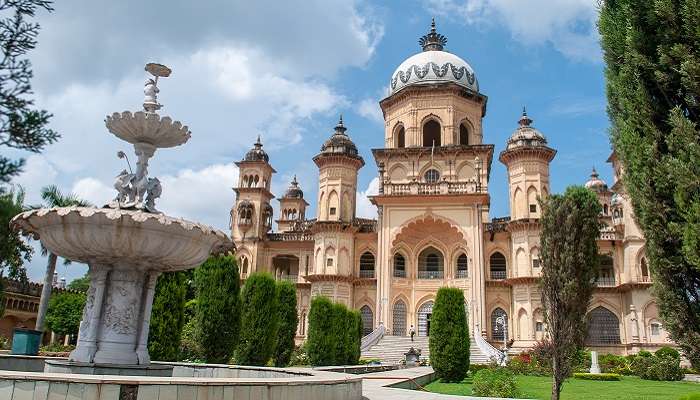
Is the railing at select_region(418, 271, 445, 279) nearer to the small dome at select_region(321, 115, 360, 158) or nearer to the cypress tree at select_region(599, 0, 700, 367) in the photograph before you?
the small dome at select_region(321, 115, 360, 158)

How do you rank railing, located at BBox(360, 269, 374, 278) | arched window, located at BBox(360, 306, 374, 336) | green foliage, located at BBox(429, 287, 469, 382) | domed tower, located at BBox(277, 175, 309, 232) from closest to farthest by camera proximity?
green foliage, located at BBox(429, 287, 469, 382), arched window, located at BBox(360, 306, 374, 336), railing, located at BBox(360, 269, 374, 278), domed tower, located at BBox(277, 175, 309, 232)

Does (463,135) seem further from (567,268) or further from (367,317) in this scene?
(567,268)

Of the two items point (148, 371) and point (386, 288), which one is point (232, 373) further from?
point (386, 288)

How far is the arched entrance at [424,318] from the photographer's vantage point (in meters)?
31.1

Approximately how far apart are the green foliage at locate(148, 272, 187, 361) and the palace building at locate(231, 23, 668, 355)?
17.3 meters

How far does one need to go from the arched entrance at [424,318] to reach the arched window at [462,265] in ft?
8.12

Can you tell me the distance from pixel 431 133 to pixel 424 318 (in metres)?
12.4

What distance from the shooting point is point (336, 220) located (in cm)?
3384

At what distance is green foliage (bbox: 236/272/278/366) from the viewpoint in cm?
1752

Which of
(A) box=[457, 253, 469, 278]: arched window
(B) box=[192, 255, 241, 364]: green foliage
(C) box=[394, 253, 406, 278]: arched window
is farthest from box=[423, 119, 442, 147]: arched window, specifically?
(B) box=[192, 255, 241, 364]: green foliage

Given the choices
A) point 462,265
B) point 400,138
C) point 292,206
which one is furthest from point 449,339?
point 292,206

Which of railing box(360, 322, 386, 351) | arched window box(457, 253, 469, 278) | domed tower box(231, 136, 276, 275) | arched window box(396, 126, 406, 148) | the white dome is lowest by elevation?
railing box(360, 322, 386, 351)

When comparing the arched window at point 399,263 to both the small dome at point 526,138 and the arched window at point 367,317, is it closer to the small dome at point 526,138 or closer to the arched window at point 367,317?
the arched window at point 367,317

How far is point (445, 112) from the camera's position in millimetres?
35406
